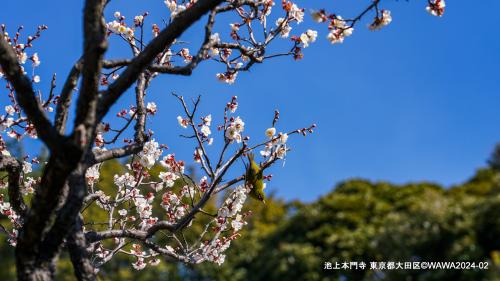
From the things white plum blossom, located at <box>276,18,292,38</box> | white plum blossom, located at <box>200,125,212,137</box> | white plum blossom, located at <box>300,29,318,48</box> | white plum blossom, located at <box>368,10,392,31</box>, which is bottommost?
white plum blossom, located at <box>200,125,212,137</box>

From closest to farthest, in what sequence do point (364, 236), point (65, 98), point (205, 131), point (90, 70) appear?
point (90, 70) → point (65, 98) → point (205, 131) → point (364, 236)

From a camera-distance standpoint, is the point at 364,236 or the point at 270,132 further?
the point at 364,236

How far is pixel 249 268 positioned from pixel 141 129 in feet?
45.3

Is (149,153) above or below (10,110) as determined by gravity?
below

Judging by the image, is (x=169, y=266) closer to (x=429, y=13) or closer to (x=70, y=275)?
(x=70, y=275)

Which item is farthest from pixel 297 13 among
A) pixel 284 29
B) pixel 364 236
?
pixel 364 236

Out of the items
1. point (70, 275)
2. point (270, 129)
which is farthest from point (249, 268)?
point (270, 129)

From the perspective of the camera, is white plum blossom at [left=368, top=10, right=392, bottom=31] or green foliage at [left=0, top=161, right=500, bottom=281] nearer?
white plum blossom at [left=368, top=10, right=392, bottom=31]

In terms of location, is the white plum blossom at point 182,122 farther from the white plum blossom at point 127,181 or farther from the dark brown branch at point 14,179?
the dark brown branch at point 14,179

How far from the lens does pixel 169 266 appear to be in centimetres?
1866

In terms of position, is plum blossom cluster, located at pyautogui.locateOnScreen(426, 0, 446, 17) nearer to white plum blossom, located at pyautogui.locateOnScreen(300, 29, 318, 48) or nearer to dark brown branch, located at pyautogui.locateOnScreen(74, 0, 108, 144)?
white plum blossom, located at pyautogui.locateOnScreen(300, 29, 318, 48)

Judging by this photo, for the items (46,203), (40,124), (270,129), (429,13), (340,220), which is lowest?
(46,203)

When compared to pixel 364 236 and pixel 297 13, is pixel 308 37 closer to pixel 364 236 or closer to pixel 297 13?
pixel 297 13

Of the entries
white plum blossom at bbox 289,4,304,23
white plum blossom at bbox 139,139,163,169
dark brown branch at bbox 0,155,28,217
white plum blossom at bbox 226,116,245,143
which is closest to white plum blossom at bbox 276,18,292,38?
white plum blossom at bbox 289,4,304,23
